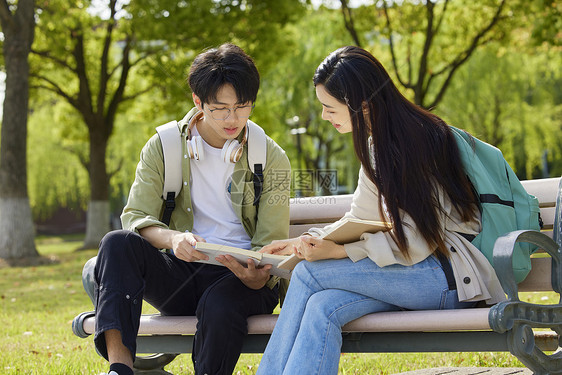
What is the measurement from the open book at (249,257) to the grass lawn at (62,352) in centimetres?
121

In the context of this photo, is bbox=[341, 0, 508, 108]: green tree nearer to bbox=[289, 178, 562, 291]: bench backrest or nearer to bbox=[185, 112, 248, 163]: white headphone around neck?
bbox=[289, 178, 562, 291]: bench backrest

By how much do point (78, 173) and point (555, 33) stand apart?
2146 centimetres

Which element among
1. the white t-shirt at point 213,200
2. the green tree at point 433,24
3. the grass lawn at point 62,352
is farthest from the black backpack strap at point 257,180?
the green tree at point 433,24

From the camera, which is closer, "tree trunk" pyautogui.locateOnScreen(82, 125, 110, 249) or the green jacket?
the green jacket

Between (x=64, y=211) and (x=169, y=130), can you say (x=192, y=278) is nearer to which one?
(x=169, y=130)

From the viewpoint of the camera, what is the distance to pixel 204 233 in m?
3.43

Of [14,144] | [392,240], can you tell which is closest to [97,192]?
[14,144]

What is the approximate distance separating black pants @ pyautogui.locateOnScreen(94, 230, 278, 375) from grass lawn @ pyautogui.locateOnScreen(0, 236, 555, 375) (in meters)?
1.04

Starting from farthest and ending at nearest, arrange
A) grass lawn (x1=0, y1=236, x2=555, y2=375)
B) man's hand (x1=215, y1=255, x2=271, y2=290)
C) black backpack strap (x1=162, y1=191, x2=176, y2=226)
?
grass lawn (x1=0, y1=236, x2=555, y2=375) → black backpack strap (x1=162, y1=191, x2=176, y2=226) → man's hand (x1=215, y1=255, x2=271, y2=290)

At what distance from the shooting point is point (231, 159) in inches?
133

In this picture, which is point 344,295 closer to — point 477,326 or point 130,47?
point 477,326

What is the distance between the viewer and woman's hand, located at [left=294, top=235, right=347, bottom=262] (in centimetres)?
265

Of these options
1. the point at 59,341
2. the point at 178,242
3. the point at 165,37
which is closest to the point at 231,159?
the point at 178,242

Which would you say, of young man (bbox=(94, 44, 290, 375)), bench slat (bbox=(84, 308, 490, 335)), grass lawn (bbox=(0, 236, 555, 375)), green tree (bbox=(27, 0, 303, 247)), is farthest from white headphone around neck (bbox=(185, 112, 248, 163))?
green tree (bbox=(27, 0, 303, 247))
